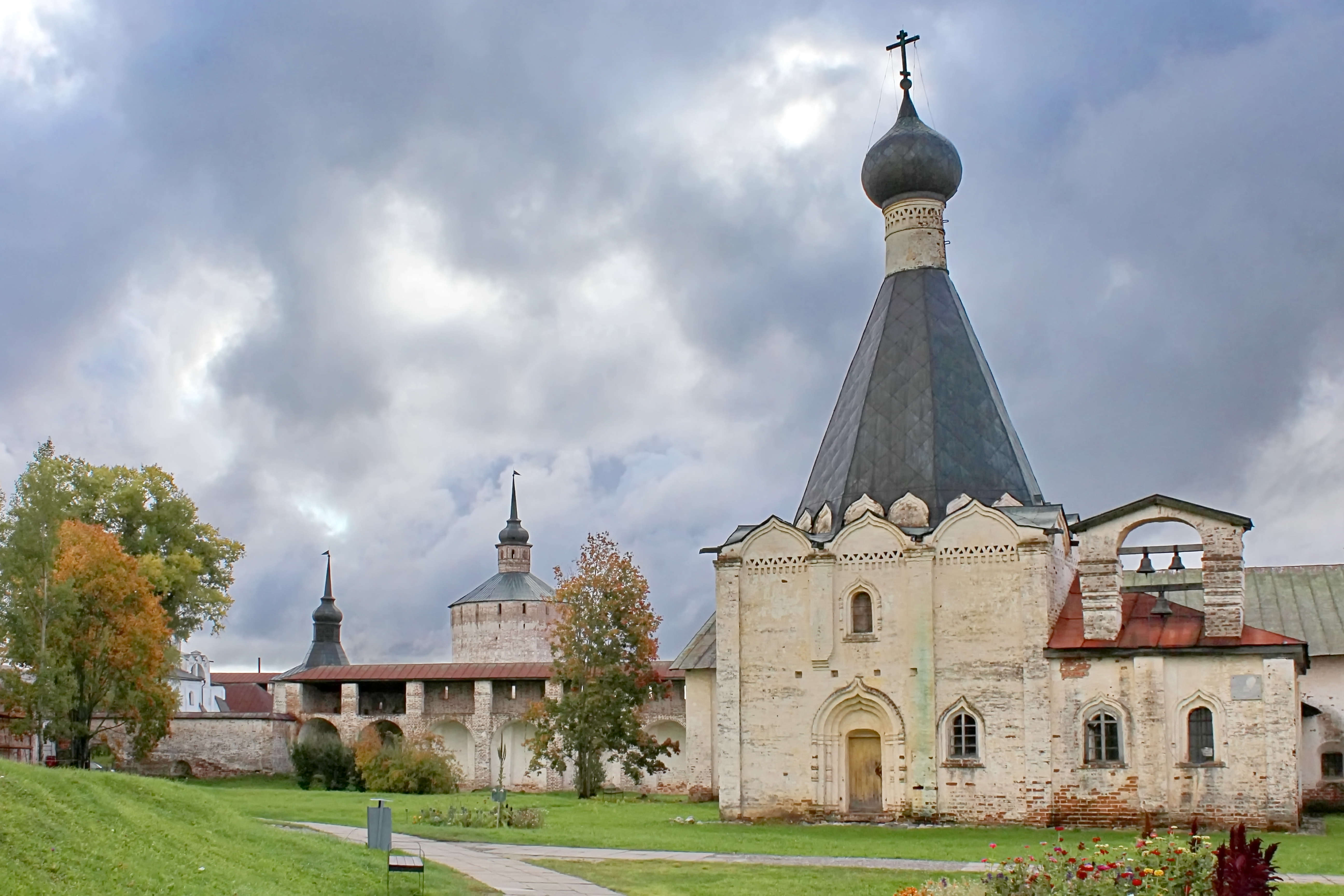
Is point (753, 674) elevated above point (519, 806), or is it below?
above

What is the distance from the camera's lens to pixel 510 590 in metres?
56.5

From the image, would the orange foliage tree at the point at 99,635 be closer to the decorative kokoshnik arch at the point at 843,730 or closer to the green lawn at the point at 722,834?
the green lawn at the point at 722,834

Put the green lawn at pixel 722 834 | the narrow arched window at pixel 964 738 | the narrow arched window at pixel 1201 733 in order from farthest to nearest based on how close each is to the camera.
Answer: the narrow arched window at pixel 964 738
the narrow arched window at pixel 1201 733
the green lawn at pixel 722 834

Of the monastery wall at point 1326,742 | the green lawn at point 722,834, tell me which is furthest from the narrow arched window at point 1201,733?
the monastery wall at point 1326,742

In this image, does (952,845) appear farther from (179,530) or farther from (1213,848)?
(179,530)

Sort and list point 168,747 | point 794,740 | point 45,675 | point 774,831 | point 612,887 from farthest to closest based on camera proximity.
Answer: point 168,747 < point 45,675 < point 794,740 < point 774,831 < point 612,887

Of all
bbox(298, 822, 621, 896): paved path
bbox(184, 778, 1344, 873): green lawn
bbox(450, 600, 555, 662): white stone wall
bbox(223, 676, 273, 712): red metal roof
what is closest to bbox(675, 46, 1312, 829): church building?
bbox(184, 778, 1344, 873): green lawn

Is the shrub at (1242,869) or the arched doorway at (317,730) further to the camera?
the arched doorway at (317,730)

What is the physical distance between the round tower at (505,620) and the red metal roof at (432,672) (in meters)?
16.3

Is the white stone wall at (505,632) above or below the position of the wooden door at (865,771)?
above

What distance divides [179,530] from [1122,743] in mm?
24435

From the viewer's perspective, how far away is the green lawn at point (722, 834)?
610 inches

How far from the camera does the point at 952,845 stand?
16.5 meters

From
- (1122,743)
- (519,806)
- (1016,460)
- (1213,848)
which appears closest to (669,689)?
(519,806)
